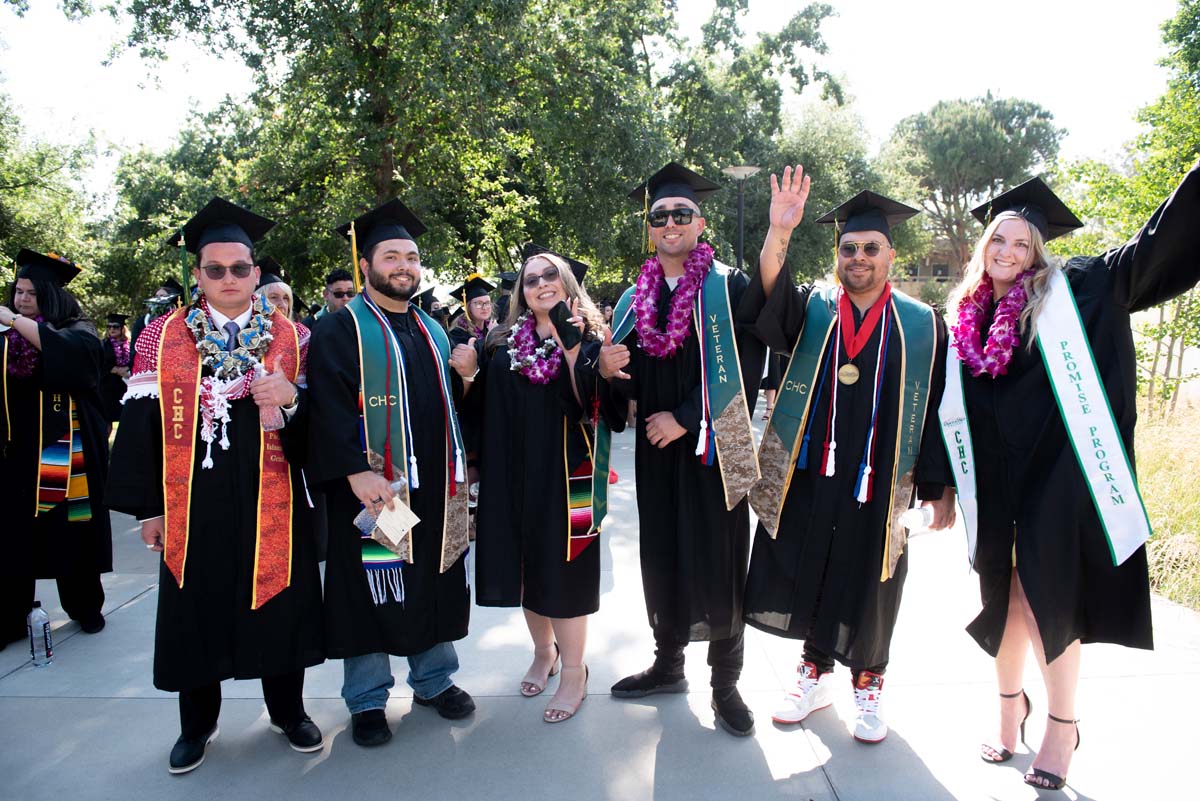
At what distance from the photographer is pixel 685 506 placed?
3162 millimetres

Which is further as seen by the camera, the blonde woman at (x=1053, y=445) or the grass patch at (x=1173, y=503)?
the grass patch at (x=1173, y=503)

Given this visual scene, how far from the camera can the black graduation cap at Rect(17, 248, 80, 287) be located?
398 centimetres

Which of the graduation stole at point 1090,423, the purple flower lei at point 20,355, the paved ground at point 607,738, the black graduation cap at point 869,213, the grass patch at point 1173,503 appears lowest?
the paved ground at point 607,738

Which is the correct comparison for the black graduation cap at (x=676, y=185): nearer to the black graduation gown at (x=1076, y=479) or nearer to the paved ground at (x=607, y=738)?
the black graduation gown at (x=1076, y=479)

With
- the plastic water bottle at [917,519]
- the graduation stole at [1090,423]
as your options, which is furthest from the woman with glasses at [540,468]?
the graduation stole at [1090,423]

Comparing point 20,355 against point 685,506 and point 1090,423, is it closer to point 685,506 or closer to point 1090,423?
point 685,506

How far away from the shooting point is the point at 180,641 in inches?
111

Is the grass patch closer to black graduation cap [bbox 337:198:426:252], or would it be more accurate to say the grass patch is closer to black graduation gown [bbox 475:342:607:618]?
black graduation gown [bbox 475:342:607:618]

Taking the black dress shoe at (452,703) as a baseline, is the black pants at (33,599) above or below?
above

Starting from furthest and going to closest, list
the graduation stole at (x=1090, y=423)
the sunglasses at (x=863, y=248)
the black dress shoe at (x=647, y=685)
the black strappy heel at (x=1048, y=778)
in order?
the black dress shoe at (x=647, y=685) → the sunglasses at (x=863, y=248) → the black strappy heel at (x=1048, y=778) → the graduation stole at (x=1090, y=423)

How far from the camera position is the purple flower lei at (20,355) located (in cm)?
395

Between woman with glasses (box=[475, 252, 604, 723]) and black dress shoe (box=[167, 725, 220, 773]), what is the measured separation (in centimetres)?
122

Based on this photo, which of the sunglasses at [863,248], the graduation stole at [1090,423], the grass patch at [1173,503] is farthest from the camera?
the grass patch at [1173,503]

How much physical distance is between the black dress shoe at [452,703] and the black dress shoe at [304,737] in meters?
0.48
